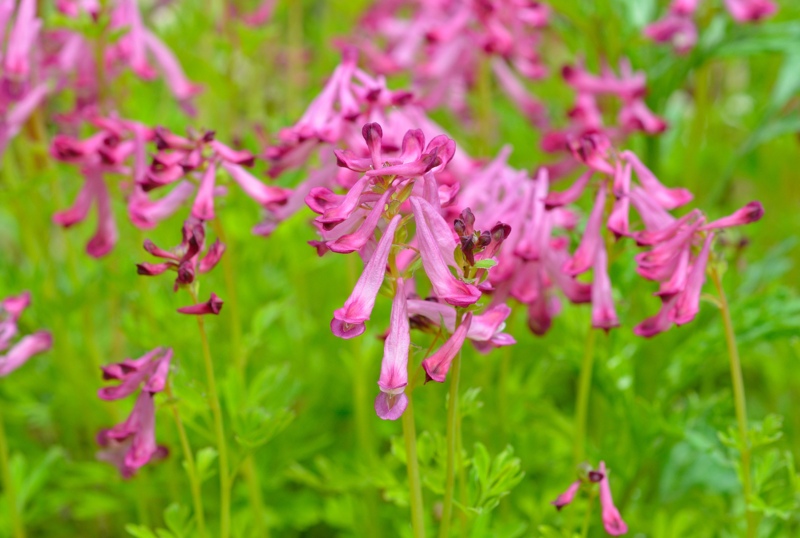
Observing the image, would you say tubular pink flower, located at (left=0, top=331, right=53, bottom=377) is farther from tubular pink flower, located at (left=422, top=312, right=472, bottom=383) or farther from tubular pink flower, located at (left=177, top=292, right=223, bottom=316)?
tubular pink flower, located at (left=422, top=312, right=472, bottom=383)

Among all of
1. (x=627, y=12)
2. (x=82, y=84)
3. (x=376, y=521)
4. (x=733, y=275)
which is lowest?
(x=376, y=521)

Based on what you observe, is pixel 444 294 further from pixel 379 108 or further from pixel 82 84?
pixel 82 84

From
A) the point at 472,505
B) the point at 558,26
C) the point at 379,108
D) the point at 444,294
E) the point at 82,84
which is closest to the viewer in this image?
the point at 444,294

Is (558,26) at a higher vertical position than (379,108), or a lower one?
lower

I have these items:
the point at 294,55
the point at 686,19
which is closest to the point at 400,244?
the point at 686,19

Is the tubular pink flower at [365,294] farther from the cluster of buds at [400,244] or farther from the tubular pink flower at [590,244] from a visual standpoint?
the tubular pink flower at [590,244]

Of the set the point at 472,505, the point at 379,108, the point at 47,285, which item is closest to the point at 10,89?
the point at 47,285

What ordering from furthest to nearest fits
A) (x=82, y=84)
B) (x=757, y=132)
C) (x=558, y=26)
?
(x=558, y=26), (x=757, y=132), (x=82, y=84)
